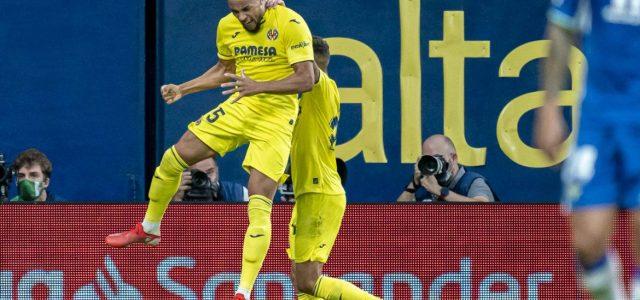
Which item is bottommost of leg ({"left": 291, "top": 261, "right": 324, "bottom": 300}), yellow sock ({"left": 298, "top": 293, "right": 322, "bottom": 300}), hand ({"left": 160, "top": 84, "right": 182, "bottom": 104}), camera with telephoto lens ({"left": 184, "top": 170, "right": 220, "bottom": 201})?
yellow sock ({"left": 298, "top": 293, "right": 322, "bottom": 300})

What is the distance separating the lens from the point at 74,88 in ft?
38.0

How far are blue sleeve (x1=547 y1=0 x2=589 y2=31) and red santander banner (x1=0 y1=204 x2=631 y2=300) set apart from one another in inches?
149

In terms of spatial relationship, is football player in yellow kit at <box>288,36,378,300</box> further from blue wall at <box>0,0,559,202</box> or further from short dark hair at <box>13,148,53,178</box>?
blue wall at <box>0,0,559,202</box>

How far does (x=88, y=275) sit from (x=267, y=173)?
1.65 meters

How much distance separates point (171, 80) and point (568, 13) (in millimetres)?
6344

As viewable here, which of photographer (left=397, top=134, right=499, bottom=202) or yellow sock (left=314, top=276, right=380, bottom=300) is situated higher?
photographer (left=397, top=134, right=499, bottom=202)

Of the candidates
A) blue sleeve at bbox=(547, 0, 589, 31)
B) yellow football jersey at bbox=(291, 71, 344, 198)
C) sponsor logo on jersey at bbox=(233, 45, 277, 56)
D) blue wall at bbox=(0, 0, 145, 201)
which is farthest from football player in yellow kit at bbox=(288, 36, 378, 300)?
blue sleeve at bbox=(547, 0, 589, 31)

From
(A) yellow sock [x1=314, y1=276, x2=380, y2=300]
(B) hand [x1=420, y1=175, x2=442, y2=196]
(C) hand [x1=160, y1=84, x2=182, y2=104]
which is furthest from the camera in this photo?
(B) hand [x1=420, y1=175, x2=442, y2=196]

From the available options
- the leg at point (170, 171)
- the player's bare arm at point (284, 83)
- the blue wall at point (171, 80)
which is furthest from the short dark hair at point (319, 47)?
the blue wall at point (171, 80)

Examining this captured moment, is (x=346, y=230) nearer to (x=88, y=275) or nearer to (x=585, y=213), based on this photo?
(x=88, y=275)

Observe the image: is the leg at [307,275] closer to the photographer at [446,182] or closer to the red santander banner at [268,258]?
the red santander banner at [268,258]

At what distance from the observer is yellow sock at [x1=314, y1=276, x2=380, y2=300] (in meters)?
8.90

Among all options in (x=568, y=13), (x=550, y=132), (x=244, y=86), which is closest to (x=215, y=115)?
(x=244, y=86)

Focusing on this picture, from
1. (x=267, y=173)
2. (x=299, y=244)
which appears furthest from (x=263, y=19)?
(x=299, y=244)
